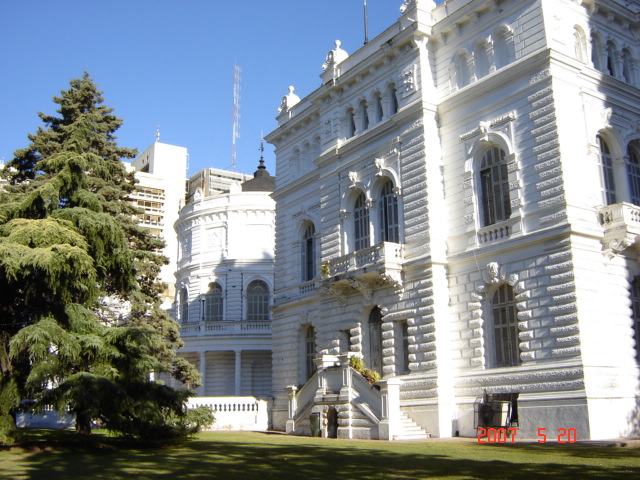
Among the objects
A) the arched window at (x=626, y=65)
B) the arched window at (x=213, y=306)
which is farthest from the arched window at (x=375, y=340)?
the arched window at (x=213, y=306)

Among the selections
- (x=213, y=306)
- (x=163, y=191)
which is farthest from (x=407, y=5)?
(x=163, y=191)

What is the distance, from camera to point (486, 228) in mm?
23641

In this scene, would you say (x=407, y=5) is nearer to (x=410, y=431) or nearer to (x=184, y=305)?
(x=410, y=431)

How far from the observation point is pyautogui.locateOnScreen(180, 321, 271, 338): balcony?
1816 inches

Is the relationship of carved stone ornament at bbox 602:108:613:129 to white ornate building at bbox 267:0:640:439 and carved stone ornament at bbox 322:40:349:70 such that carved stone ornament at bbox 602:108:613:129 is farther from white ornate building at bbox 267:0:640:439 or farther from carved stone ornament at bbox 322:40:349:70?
carved stone ornament at bbox 322:40:349:70

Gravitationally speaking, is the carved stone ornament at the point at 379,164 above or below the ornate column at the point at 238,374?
above

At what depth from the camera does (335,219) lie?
3030cm

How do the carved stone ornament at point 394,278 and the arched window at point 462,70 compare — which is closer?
the carved stone ornament at point 394,278

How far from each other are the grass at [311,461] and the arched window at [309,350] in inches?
514

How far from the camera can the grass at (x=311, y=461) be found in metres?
12.1

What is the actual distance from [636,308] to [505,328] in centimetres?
426

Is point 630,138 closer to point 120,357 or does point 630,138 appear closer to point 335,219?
point 335,219

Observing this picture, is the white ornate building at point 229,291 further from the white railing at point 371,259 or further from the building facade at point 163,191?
the building facade at point 163,191

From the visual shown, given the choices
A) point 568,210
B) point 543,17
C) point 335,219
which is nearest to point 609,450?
point 568,210
